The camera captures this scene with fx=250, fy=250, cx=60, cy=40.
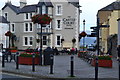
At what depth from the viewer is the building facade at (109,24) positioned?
107ft

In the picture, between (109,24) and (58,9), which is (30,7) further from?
(109,24)

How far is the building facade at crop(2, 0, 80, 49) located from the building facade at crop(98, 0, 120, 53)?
537 cm

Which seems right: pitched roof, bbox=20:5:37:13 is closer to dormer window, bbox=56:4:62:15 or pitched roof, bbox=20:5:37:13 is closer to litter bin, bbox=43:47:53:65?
dormer window, bbox=56:4:62:15

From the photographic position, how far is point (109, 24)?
3553 cm

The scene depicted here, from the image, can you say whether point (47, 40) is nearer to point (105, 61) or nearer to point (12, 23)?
point (12, 23)

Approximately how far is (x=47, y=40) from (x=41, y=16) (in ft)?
95.7

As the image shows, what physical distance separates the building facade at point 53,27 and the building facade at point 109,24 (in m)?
5.37

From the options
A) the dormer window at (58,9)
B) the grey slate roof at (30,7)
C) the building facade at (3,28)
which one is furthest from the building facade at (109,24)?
the building facade at (3,28)

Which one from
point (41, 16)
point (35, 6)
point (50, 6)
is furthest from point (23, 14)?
point (41, 16)

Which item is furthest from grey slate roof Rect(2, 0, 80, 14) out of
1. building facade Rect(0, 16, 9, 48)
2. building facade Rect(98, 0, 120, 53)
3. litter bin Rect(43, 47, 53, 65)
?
litter bin Rect(43, 47, 53, 65)

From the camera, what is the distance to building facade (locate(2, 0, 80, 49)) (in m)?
46.2

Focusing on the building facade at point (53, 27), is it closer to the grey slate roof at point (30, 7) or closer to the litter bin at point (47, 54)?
the grey slate roof at point (30, 7)

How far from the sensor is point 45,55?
17656 mm

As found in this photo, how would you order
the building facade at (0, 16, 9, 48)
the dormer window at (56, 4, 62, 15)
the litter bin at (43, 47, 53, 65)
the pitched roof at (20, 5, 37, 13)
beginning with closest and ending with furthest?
the litter bin at (43, 47, 53, 65), the dormer window at (56, 4, 62, 15), the pitched roof at (20, 5, 37, 13), the building facade at (0, 16, 9, 48)
